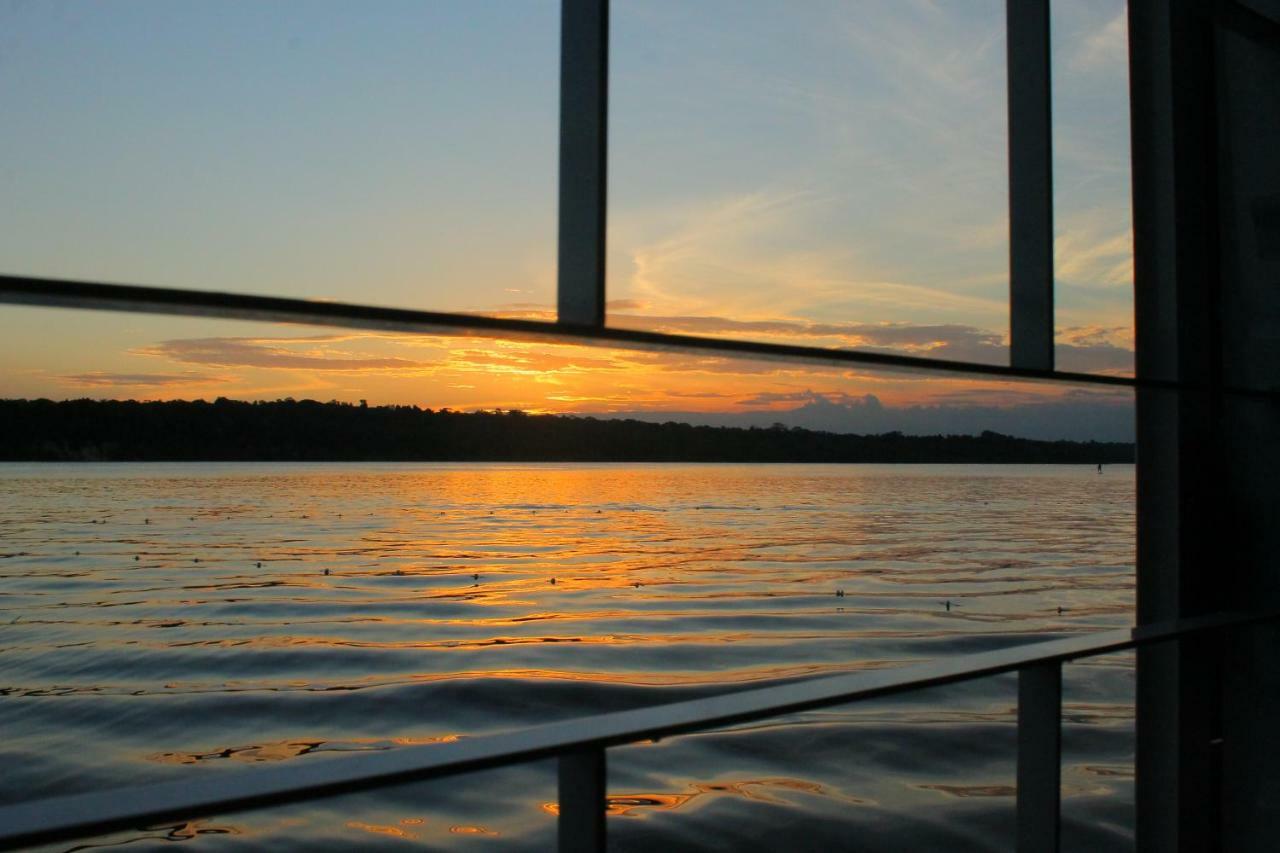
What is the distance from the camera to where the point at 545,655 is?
1231 centimetres

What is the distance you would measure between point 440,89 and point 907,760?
6.64 m

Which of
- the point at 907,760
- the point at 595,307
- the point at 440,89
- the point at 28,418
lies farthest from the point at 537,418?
the point at 595,307

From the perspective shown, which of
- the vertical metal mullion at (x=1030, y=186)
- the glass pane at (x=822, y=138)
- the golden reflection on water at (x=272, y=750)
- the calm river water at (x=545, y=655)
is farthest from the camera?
the golden reflection on water at (x=272, y=750)

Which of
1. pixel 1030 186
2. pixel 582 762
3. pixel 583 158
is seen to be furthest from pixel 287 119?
pixel 582 762

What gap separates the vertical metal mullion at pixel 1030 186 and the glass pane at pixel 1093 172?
3 centimetres

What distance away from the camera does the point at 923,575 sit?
18.6m

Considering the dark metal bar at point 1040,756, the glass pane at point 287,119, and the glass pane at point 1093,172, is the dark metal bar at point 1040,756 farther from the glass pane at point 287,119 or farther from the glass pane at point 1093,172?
the glass pane at point 287,119

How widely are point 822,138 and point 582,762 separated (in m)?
7.37

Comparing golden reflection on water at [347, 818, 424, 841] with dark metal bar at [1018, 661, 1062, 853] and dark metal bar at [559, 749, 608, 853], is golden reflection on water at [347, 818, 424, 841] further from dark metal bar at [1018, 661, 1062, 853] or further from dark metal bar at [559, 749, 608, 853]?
dark metal bar at [559, 749, 608, 853]

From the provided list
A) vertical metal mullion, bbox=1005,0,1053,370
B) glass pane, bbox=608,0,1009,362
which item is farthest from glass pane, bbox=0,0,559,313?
vertical metal mullion, bbox=1005,0,1053,370

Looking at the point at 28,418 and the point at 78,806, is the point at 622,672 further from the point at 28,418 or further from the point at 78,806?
the point at 78,806

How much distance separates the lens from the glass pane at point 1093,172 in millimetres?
1799

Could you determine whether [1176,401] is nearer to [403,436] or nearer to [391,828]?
[391,828]

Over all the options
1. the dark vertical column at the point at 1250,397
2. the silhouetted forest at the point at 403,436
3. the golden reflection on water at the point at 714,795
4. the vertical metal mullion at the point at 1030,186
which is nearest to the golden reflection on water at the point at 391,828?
the golden reflection on water at the point at 714,795
